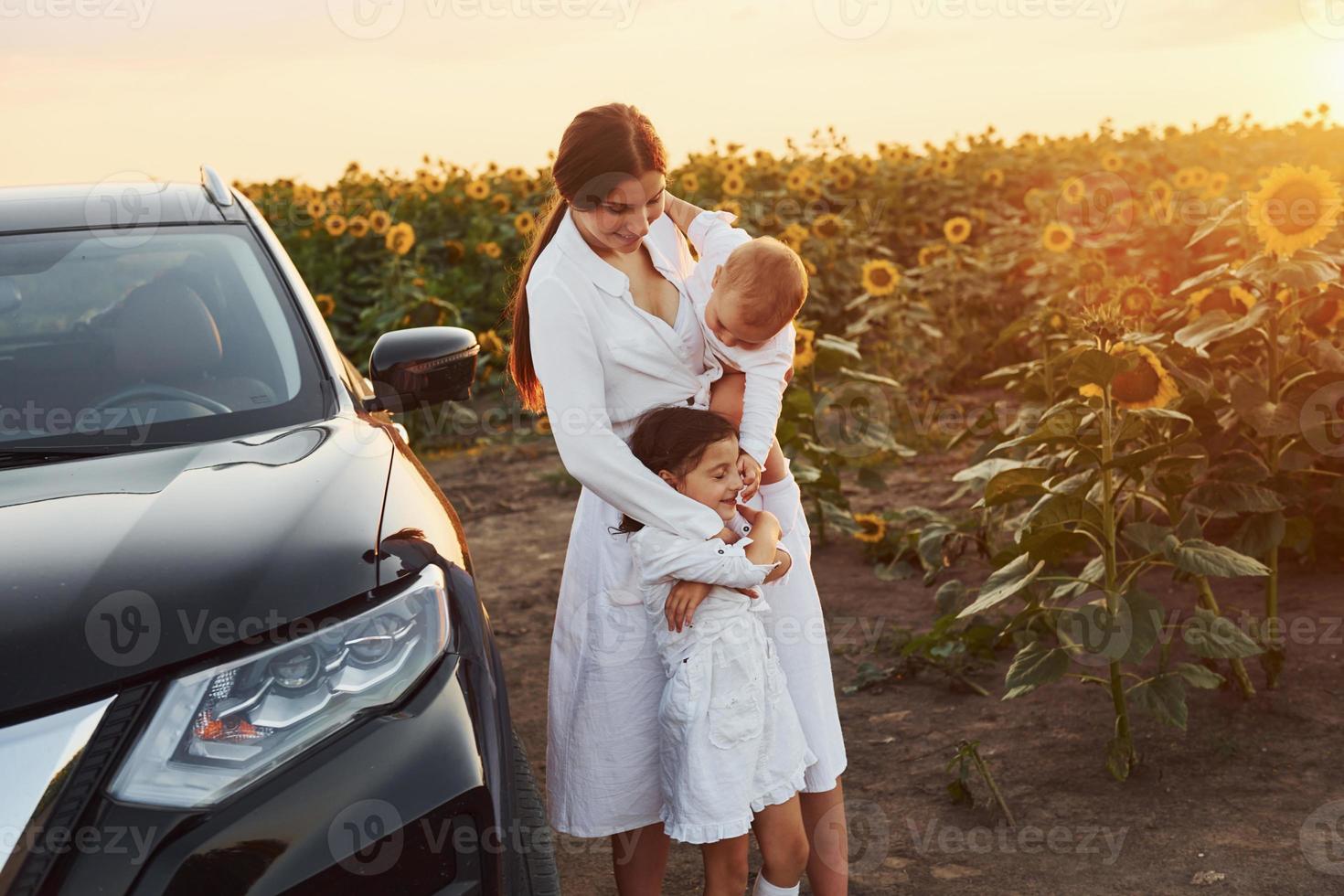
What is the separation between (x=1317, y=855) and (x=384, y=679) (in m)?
2.19

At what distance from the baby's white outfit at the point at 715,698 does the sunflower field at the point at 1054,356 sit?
92 centimetres

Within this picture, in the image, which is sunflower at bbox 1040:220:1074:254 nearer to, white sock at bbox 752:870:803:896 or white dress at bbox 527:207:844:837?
white dress at bbox 527:207:844:837

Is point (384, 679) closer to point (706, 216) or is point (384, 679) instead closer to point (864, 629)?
point (706, 216)

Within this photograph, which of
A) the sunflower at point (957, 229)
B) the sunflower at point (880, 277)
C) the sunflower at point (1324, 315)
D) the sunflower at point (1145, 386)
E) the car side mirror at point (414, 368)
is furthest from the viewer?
the sunflower at point (957, 229)

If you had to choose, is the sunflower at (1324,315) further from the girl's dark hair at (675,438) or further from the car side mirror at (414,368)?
the car side mirror at (414,368)

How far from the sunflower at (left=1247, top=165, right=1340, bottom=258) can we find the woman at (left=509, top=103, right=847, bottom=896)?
1.74 meters

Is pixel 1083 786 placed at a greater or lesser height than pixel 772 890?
lesser

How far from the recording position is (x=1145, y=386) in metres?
3.27

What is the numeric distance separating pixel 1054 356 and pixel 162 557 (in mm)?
3486

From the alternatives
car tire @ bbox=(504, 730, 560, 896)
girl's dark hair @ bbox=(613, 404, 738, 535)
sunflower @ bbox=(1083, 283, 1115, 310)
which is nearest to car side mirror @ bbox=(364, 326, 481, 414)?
girl's dark hair @ bbox=(613, 404, 738, 535)

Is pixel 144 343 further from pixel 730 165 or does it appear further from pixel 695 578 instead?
pixel 730 165
